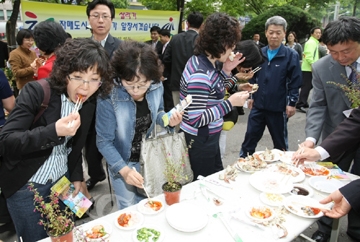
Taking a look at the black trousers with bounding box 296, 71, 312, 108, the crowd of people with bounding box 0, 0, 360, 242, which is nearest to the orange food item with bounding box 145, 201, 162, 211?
the crowd of people with bounding box 0, 0, 360, 242

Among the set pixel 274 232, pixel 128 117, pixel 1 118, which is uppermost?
pixel 128 117

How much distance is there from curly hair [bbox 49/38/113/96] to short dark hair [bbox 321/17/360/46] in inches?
60.6

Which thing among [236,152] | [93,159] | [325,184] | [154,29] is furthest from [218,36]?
[154,29]

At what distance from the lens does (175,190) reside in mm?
1373

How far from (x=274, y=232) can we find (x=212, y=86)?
39.5 inches

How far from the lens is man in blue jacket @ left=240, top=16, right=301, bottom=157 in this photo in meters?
2.98

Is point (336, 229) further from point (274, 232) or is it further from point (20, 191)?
point (20, 191)

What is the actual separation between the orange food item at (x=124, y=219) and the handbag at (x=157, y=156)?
0.30 metres

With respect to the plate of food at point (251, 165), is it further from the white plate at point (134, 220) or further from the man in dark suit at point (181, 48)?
the man in dark suit at point (181, 48)

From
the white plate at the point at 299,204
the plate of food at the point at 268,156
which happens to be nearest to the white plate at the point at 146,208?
the white plate at the point at 299,204

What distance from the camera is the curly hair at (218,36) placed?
6.11 feet

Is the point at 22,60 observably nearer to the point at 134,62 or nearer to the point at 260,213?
the point at 134,62

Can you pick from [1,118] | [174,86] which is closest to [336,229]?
[1,118]

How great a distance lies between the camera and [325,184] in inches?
63.4
